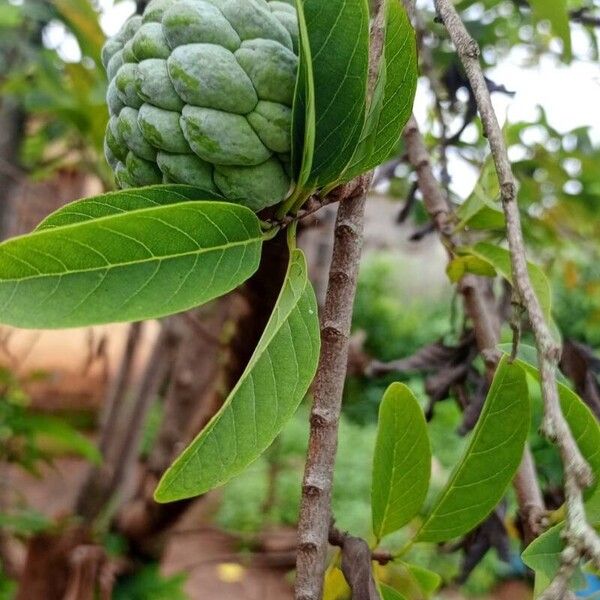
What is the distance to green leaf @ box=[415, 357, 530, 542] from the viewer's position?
1.84 ft

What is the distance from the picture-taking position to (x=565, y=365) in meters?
1.06

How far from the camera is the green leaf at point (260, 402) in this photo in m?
0.47

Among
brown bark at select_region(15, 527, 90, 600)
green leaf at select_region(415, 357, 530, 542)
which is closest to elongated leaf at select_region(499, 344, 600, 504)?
green leaf at select_region(415, 357, 530, 542)

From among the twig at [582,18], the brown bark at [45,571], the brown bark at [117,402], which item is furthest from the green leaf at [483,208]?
the brown bark at [117,402]

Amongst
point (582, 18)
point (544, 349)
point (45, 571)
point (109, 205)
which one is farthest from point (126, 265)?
point (45, 571)

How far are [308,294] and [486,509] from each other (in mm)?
236

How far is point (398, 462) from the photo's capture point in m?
0.64

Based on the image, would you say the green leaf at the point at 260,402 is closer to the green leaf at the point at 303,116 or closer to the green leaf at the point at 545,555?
the green leaf at the point at 303,116

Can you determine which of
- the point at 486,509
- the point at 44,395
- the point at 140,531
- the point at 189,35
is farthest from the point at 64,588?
the point at 44,395

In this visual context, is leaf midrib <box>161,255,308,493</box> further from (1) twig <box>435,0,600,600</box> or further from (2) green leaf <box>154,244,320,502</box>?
(1) twig <box>435,0,600,600</box>

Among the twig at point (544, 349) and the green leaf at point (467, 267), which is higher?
the green leaf at point (467, 267)

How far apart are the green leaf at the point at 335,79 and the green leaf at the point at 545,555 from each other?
0.30 meters

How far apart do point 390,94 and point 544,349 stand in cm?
26

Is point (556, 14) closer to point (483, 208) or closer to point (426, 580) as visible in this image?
point (483, 208)
